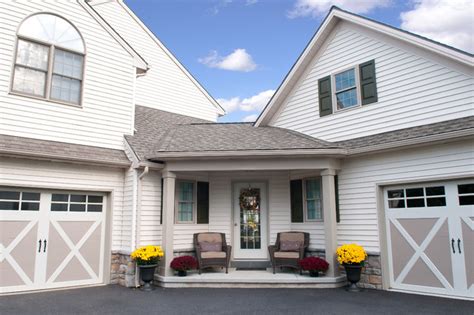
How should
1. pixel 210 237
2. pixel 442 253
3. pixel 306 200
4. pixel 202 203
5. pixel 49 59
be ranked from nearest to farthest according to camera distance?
pixel 442 253 < pixel 49 59 < pixel 210 237 < pixel 306 200 < pixel 202 203

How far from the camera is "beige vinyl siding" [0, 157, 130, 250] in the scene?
7.07 metres

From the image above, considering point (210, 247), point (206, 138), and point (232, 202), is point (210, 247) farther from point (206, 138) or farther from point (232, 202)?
point (206, 138)

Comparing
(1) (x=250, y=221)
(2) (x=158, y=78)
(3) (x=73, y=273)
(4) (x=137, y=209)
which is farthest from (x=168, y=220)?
(2) (x=158, y=78)

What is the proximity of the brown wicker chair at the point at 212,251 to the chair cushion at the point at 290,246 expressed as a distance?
1306 millimetres

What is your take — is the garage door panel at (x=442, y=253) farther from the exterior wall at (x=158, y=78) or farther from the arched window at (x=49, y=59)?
the exterior wall at (x=158, y=78)

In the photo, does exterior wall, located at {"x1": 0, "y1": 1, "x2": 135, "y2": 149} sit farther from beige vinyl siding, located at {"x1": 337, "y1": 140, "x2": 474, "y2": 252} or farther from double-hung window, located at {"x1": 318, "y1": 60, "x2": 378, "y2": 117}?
beige vinyl siding, located at {"x1": 337, "y1": 140, "x2": 474, "y2": 252}

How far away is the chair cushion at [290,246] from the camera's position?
8648 mm

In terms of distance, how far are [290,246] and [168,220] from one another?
2.96 m

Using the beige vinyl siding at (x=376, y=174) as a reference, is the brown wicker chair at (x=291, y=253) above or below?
below

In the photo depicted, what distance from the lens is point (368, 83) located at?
8.32m

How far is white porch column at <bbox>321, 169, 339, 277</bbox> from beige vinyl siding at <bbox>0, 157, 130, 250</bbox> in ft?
14.3

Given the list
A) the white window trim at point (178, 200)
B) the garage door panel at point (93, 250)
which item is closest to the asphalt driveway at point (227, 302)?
the garage door panel at point (93, 250)

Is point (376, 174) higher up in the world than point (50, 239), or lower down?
higher up

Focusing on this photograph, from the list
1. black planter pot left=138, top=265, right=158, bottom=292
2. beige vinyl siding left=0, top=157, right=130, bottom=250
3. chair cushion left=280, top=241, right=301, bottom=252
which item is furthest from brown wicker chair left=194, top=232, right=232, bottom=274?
beige vinyl siding left=0, top=157, right=130, bottom=250
